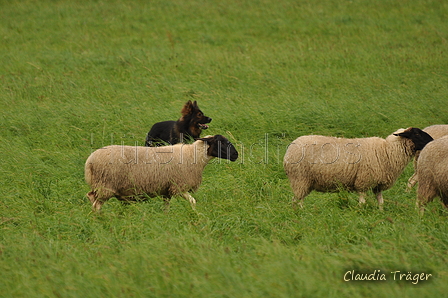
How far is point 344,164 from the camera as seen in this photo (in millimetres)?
6871

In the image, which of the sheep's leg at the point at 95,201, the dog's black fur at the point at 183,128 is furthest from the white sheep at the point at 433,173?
the dog's black fur at the point at 183,128

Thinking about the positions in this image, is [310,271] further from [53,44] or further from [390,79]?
[53,44]

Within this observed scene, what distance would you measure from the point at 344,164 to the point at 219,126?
4.28 meters

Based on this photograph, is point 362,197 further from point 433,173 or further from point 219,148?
point 219,148

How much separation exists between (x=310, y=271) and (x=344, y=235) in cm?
131

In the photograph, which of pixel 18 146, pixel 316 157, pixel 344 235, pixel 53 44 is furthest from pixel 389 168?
pixel 53 44

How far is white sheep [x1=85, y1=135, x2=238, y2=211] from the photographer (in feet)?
21.7

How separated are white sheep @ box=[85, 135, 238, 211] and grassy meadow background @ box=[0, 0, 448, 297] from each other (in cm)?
25

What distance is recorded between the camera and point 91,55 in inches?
624

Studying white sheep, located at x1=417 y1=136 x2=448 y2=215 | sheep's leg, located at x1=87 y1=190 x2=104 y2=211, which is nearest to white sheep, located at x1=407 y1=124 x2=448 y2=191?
white sheep, located at x1=417 y1=136 x2=448 y2=215

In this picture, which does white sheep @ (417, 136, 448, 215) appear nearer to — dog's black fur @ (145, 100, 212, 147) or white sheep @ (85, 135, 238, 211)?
white sheep @ (85, 135, 238, 211)

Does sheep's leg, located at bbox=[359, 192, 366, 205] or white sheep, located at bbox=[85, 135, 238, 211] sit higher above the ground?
white sheep, located at bbox=[85, 135, 238, 211]

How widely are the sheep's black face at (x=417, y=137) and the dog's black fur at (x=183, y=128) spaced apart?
Answer: 369 cm

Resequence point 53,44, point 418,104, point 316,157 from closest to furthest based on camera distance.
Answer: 1. point 316,157
2. point 418,104
3. point 53,44
